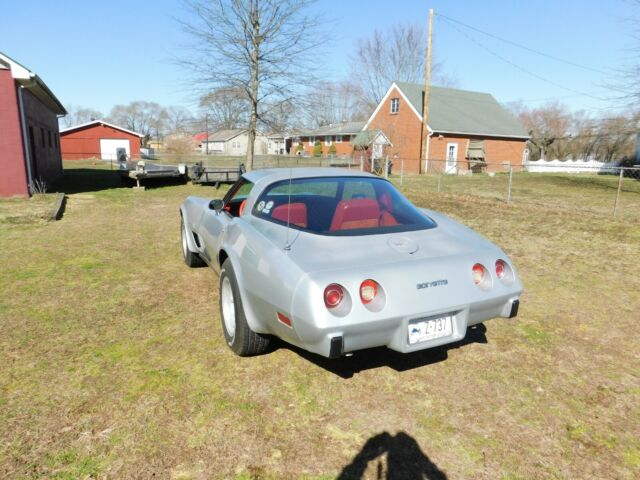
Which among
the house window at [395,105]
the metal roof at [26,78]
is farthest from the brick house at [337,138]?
the metal roof at [26,78]

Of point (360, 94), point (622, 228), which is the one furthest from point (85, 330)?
point (360, 94)

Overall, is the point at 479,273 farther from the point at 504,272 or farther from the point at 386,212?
the point at 386,212

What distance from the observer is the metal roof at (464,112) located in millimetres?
31109

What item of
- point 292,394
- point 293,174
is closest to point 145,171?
point 293,174

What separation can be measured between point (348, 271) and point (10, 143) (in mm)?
13203

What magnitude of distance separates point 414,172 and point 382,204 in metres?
27.5

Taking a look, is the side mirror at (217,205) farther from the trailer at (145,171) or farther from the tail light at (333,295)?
the trailer at (145,171)

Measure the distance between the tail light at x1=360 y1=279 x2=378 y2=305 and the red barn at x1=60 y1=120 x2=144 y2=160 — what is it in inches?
1804

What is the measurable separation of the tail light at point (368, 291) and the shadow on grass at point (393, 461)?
2.72 ft

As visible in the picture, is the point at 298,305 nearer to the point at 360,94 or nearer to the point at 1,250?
the point at 1,250

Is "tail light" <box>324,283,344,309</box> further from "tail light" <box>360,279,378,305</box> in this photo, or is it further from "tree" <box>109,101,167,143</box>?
"tree" <box>109,101,167,143</box>

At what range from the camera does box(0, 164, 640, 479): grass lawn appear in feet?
7.55

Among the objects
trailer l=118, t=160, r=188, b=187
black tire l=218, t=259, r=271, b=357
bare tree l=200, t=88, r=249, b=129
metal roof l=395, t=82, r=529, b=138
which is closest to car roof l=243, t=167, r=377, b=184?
black tire l=218, t=259, r=271, b=357

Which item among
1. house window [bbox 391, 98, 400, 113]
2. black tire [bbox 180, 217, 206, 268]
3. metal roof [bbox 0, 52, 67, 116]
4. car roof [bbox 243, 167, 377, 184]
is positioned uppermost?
house window [bbox 391, 98, 400, 113]
